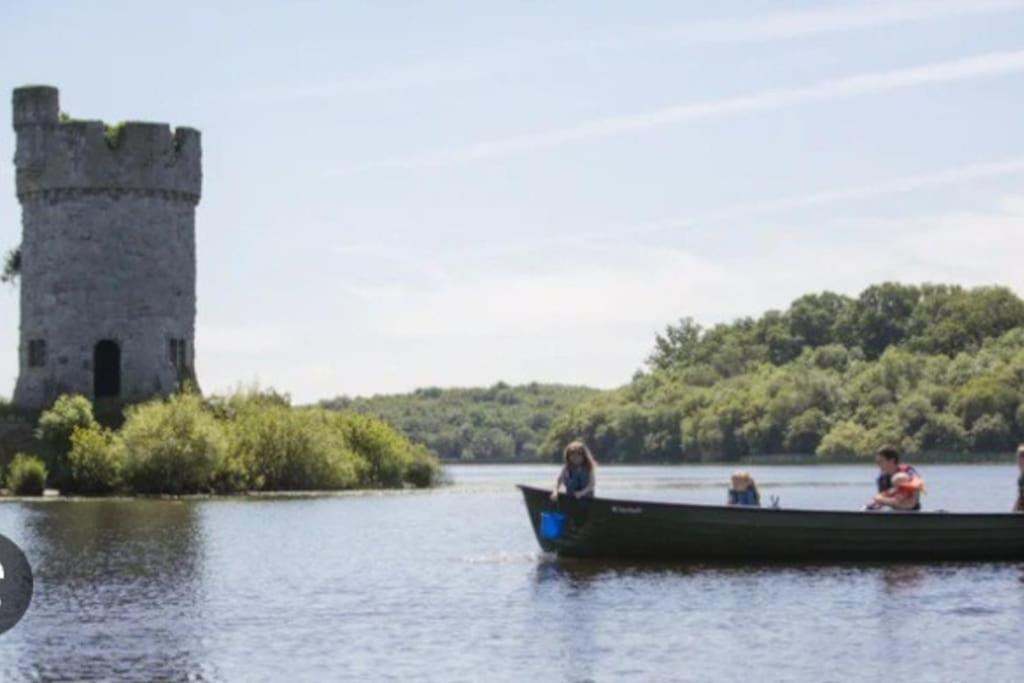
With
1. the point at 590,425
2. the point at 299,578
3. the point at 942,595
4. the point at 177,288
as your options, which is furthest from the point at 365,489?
the point at 590,425

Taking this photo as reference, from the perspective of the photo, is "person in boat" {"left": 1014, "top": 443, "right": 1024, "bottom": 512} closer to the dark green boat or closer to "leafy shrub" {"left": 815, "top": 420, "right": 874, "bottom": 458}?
the dark green boat

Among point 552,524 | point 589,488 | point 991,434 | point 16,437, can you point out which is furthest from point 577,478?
point 991,434

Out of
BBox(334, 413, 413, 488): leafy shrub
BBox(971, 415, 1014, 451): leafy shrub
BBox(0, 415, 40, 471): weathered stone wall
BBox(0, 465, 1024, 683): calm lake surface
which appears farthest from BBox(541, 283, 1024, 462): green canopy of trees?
BBox(0, 465, 1024, 683): calm lake surface

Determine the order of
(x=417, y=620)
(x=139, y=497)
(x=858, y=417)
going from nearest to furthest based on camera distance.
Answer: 1. (x=417, y=620)
2. (x=139, y=497)
3. (x=858, y=417)

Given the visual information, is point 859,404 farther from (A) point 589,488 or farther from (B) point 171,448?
(A) point 589,488

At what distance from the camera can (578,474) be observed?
35906 mm

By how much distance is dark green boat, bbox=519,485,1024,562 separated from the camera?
35031 millimetres

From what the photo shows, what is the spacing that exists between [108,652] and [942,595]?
502 inches

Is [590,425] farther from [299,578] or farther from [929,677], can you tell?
[929,677]

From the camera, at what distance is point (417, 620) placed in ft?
94.2

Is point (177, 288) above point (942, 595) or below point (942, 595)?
above

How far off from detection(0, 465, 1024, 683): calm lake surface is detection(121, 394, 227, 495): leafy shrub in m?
17.3

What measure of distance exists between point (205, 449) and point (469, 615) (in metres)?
35.8

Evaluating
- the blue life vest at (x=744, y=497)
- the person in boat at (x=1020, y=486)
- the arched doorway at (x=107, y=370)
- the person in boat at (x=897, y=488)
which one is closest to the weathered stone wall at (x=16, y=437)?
the arched doorway at (x=107, y=370)
